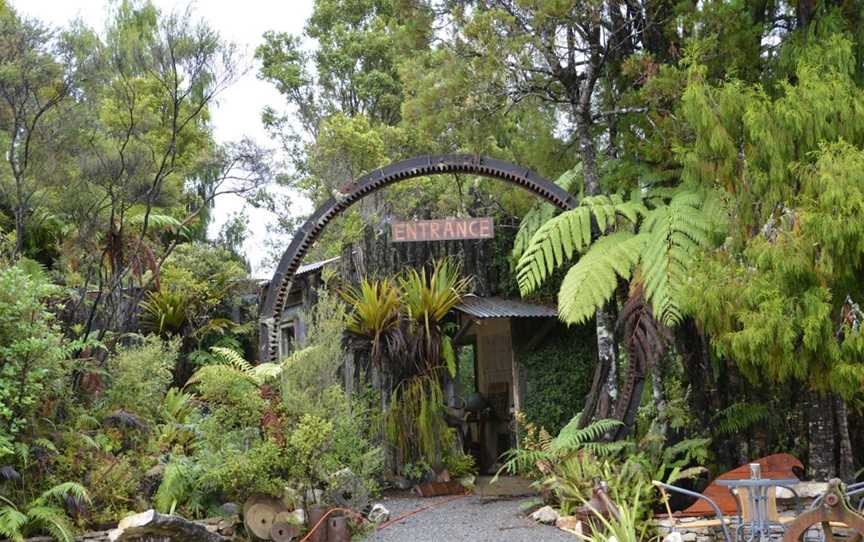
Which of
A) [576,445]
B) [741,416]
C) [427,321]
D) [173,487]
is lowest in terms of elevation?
[173,487]

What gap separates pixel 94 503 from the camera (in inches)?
288

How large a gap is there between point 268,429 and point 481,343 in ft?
18.2

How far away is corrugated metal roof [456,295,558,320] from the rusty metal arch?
5.47 ft

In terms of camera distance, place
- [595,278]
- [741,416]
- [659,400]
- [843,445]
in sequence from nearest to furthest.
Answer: [843,445]
[595,278]
[741,416]
[659,400]

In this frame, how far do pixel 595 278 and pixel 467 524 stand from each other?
7.81 ft

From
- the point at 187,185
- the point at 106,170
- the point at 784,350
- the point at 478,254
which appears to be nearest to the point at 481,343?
the point at 478,254

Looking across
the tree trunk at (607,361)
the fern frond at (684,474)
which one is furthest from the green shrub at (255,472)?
the tree trunk at (607,361)

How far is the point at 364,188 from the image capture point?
9523 millimetres

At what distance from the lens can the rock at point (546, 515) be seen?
310 inches

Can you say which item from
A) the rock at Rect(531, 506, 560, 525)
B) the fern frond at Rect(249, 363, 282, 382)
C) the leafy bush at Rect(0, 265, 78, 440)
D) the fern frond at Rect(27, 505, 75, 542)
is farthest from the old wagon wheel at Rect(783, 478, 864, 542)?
the leafy bush at Rect(0, 265, 78, 440)

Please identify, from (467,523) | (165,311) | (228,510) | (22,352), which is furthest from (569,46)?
(165,311)

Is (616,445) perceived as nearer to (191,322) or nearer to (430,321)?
(430,321)

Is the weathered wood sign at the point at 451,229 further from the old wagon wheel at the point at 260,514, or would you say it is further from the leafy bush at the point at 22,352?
the leafy bush at the point at 22,352

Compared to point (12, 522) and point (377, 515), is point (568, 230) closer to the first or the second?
point (377, 515)
